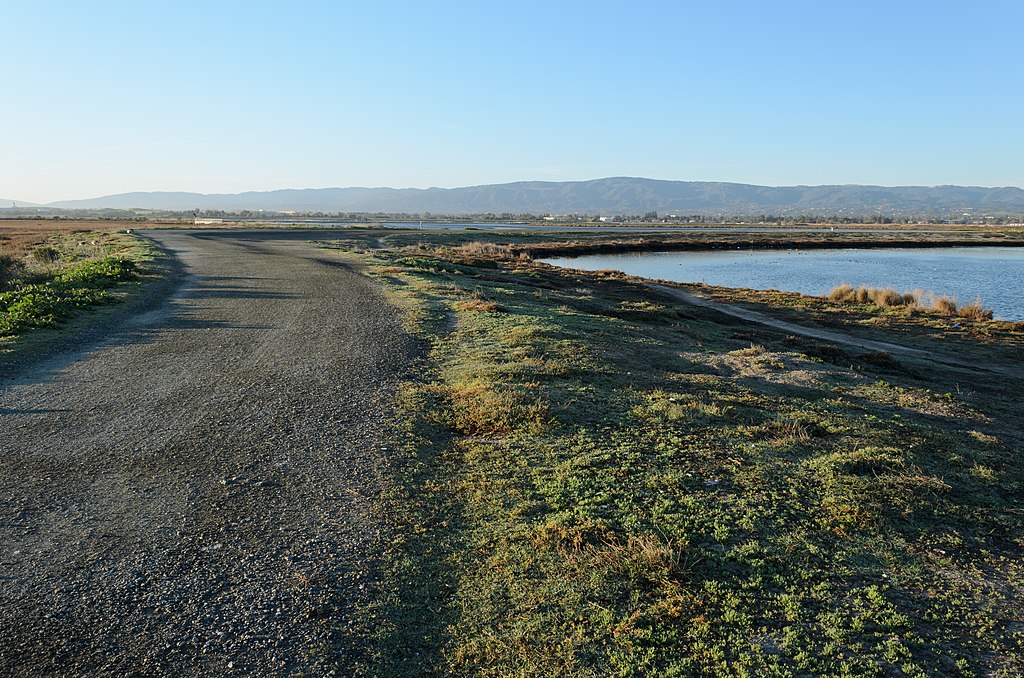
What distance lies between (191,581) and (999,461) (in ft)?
31.2

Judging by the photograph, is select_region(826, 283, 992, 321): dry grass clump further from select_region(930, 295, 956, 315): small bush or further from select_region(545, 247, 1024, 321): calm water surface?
select_region(545, 247, 1024, 321): calm water surface

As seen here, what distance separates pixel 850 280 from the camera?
2046 inches

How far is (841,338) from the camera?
26594 millimetres

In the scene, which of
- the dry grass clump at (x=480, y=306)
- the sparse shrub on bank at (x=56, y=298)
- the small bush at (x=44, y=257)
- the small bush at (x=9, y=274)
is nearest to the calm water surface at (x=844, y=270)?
the dry grass clump at (x=480, y=306)

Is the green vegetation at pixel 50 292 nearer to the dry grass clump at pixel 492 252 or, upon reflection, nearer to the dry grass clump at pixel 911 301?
the dry grass clump at pixel 492 252

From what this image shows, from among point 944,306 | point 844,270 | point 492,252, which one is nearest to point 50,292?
point 944,306

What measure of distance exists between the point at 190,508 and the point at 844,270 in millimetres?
64096

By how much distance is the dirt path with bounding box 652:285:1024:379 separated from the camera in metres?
21.0

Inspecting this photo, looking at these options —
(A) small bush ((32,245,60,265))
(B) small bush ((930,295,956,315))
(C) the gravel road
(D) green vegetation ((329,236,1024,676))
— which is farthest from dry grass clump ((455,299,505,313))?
(A) small bush ((32,245,60,265))

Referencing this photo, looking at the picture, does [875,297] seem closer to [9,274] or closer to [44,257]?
[9,274]

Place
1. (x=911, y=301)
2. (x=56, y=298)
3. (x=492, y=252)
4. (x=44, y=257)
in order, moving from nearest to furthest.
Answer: (x=56, y=298) < (x=911, y=301) < (x=44, y=257) < (x=492, y=252)

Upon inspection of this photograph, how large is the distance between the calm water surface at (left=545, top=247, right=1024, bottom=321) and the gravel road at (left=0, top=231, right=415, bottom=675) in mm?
38094

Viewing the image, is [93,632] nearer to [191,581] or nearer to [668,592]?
[191,581]

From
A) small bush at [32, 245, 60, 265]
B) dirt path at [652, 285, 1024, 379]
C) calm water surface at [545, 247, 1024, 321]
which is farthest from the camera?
calm water surface at [545, 247, 1024, 321]
